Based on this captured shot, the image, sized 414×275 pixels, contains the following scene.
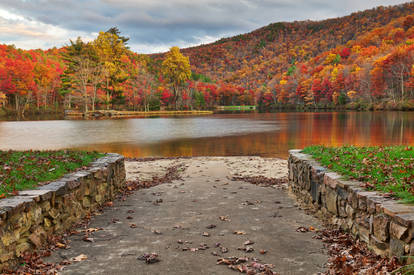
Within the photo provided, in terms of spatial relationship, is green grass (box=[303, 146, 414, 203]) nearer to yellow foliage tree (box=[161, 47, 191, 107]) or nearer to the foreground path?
the foreground path

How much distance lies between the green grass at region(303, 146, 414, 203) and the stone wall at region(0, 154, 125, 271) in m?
4.63

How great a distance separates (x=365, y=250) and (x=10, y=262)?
424cm

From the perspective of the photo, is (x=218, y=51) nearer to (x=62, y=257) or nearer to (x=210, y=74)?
(x=210, y=74)

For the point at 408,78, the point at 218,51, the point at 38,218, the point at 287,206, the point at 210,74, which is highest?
the point at 218,51

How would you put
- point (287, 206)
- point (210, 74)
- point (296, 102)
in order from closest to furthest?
point (287, 206) < point (296, 102) < point (210, 74)

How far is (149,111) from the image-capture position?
7350 cm

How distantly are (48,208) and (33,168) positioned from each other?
1832 mm

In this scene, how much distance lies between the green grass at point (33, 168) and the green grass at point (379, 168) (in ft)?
16.8

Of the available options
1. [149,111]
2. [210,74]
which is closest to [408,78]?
[149,111]

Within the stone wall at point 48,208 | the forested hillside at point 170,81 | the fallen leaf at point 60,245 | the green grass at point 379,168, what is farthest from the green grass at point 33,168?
the forested hillside at point 170,81

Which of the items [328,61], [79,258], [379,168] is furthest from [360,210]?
[328,61]

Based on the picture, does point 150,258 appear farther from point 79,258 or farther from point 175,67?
point 175,67

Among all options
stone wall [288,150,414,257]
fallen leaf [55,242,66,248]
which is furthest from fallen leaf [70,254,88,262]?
stone wall [288,150,414,257]

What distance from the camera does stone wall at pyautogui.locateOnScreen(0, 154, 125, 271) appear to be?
11.3 feet
